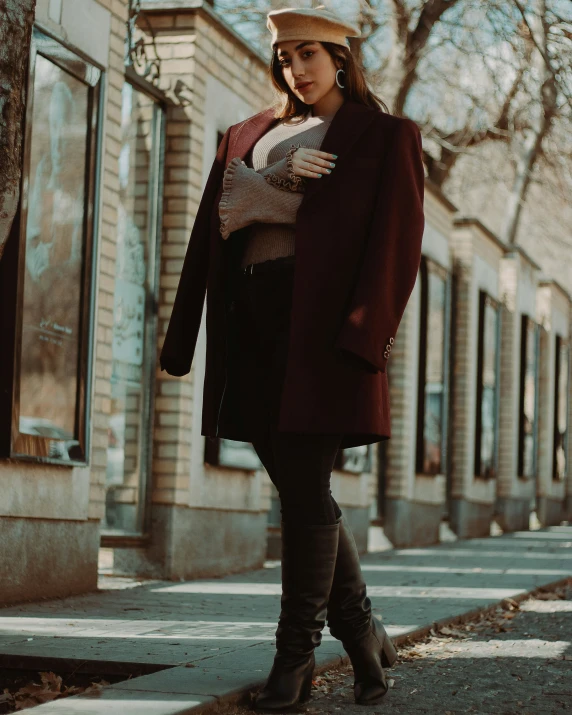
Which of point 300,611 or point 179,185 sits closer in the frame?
point 300,611

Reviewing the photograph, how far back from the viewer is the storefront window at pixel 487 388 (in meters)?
19.9

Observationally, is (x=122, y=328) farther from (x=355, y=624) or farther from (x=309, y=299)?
(x=309, y=299)

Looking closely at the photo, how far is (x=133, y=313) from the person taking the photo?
944 centimetres

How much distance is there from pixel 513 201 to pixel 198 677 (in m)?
20.4

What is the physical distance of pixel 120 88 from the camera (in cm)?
849

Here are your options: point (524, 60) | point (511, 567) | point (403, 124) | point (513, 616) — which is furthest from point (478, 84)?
point (403, 124)

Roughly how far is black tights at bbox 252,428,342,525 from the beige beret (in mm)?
1210

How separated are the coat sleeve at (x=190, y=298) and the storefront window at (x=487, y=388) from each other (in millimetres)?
15723

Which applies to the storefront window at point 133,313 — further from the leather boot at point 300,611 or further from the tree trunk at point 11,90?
the leather boot at point 300,611

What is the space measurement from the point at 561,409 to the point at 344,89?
25.5 meters

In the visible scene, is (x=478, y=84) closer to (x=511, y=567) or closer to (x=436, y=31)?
(x=436, y=31)

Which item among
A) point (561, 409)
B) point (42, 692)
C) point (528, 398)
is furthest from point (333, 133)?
point (561, 409)

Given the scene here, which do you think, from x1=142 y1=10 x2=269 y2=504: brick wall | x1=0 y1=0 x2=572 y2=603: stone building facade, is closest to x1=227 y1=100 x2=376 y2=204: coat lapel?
x1=0 y1=0 x2=572 y2=603: stone building facade

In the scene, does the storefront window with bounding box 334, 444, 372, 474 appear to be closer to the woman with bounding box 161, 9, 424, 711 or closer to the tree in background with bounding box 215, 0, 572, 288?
the tree in background with bounding box 215, 0, 572, 288
